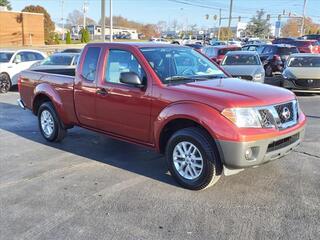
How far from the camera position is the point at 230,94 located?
4.77 meters

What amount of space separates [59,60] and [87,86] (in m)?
9.41

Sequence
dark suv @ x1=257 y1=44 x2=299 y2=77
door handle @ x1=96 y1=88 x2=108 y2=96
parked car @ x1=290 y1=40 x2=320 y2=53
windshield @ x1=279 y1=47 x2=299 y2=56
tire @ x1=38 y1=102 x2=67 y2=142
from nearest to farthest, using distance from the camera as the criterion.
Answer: door handle @ x1=96 y1=88 x2=108 y2=96, tire @ x1=38 y1=102 x2=67 y2=142, dark suv @ x1=257 y1=44 x2=299 y2=77, windshield @ x1=279 y1=47 x2=299 y2=56, parked car @ x1=290 y1=40 x2=320 y2=53

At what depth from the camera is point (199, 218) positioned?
4207 millimetres

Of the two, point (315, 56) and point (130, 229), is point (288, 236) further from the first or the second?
point (315, 56)

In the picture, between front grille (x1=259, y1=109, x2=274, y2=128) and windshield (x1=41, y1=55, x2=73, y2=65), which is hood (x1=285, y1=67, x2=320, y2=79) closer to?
windshield (x1=41, y1=55, x2=73, y2=65)

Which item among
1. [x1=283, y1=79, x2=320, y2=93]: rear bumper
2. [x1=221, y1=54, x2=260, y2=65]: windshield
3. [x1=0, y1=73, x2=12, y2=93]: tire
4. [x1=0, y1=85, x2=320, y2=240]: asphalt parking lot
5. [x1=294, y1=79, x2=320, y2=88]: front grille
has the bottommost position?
[x1=0, y1=73, x2=12, y2=93]: tire

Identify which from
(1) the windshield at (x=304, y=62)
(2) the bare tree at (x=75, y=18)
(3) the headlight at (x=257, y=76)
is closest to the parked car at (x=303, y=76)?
(1) the windshield at (x=304, y=62)

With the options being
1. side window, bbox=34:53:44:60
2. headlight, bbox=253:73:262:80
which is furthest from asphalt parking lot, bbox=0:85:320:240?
side window, bbox=34:53:44:60

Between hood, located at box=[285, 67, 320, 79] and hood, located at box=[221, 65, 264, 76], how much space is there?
3.76 ft

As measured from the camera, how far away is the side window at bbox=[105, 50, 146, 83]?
561cm

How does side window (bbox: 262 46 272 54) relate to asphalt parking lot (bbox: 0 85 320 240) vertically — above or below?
above

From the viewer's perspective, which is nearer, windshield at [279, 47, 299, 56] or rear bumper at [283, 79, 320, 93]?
rear bumper at [283, 79, 320, 93]

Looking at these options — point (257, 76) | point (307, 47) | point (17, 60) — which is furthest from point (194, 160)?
point (307, 47)

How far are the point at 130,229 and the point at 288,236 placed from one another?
1525mm
